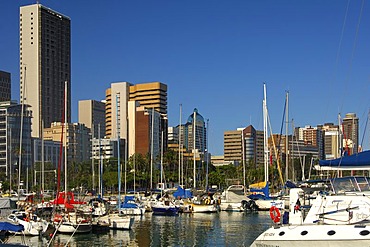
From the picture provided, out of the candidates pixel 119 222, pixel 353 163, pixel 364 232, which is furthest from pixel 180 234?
pixel 364 232

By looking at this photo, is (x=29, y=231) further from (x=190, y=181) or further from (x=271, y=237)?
(x=190, y=181)

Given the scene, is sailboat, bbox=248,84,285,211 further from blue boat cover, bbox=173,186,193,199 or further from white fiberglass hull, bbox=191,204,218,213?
blue boat cover, bbox=173,186,193,199

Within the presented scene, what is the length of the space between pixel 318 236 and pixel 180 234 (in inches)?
1129

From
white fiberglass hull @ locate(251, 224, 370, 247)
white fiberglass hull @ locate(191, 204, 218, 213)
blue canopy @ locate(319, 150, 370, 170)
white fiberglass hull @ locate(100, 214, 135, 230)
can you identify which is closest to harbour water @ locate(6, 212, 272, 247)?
white fiberglass hull @ locate(100, 214, 135, 230)

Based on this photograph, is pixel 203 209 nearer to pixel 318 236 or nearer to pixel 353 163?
pixel 353 163

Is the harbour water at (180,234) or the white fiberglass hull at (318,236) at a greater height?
the white fiberglass hull at (318,236)

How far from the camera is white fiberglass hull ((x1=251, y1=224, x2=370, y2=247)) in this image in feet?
84.3

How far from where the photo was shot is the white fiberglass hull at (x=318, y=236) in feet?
84.3

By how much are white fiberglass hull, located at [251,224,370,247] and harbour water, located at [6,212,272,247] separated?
47.7ft

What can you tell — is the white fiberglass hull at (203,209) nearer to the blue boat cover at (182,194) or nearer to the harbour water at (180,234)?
the harbour water at (180,234)

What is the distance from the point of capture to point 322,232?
26.7m

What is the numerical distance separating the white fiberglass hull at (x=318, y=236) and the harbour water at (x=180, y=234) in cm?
1453

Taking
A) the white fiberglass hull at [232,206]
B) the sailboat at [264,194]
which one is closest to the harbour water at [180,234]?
the white fiberglass hull at [232,206]

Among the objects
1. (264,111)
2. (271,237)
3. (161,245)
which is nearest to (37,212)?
(161,245)
